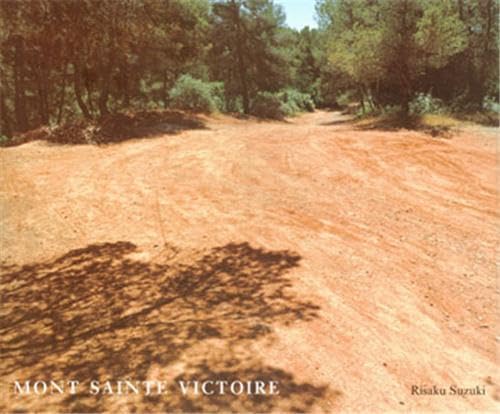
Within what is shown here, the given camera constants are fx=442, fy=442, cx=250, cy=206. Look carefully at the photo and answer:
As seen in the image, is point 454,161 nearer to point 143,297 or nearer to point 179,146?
point 179,146

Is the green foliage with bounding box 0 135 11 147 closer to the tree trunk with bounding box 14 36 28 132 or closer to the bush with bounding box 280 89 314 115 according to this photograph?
the tree trunk with bounding box 14 36 28 132

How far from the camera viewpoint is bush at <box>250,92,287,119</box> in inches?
1352

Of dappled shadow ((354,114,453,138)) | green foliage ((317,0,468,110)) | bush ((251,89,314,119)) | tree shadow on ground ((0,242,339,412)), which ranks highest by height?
green foliage ((317,0,468,110))

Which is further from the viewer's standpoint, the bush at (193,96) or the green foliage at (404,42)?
the bush at (193,96)

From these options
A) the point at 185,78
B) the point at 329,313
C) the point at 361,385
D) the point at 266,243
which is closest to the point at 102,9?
the point at 185,78

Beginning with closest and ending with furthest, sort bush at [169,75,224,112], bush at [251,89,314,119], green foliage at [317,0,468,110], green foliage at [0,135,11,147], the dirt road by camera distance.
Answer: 1. the dirt road
2. green foliage at [317,0,468,110]
3. green foliage at [0,135,11,147]
4. bush at [169,75,224,112]
5. bush at [251,89,314,119]

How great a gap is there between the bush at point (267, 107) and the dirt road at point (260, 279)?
70.0ft

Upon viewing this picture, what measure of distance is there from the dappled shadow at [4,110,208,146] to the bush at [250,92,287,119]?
11681 millimetres

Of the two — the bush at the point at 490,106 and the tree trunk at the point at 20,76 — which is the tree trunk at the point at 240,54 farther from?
the bush at the point at 490,106

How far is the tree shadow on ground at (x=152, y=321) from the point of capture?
446cm

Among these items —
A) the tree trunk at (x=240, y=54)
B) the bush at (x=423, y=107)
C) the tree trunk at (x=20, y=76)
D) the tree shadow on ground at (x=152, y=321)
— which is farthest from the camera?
the tree trunk at (x=240, y=54)

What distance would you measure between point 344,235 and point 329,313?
283cm

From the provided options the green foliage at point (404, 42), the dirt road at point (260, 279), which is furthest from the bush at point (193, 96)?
the dirt road at point (260, 279)

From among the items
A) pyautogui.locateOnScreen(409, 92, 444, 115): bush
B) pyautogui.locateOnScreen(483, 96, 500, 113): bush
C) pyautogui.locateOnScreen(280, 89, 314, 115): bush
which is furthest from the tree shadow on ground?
pyautogui.locateOnScreen(280, 89, 314, 115): bush
